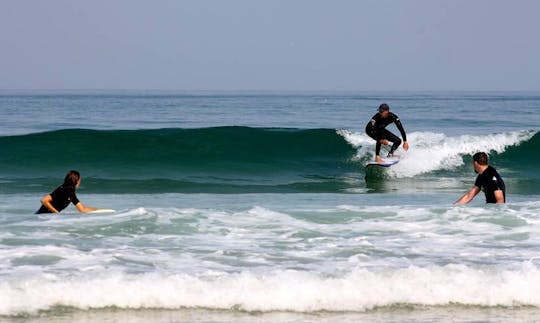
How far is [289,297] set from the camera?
794 cm

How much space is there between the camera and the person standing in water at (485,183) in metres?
12.0

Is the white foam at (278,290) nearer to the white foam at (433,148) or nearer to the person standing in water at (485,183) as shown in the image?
the person standing in water at (485,183)

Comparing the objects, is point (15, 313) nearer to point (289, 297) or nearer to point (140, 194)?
point (289, 297)

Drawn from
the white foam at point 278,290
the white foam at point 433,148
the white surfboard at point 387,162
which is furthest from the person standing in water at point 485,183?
the white foam at point 433,148

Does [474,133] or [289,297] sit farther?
[474,133]

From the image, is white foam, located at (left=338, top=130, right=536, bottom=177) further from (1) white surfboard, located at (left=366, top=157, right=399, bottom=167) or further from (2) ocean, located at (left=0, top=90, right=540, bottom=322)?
(2) ocean, located at (left=0, top=90, right=540, bottom=322)

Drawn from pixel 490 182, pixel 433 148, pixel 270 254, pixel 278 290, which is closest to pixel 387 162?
pixel 433 148

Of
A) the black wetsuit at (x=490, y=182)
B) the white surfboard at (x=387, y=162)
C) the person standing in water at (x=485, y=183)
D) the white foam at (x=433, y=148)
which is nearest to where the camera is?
the person standing in water at (x=485, y=183)

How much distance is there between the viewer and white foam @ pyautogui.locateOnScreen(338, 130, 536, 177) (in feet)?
70.2

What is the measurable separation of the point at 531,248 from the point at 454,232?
44.1 inches

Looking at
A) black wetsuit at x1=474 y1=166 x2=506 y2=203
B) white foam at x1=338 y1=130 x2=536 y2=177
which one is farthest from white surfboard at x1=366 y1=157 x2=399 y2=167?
black wetsuit at x1=474 y1=166 x2=506 y2=203

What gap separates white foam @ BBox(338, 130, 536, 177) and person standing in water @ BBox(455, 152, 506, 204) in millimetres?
7915

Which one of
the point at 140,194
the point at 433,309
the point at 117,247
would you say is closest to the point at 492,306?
the point at 433,309

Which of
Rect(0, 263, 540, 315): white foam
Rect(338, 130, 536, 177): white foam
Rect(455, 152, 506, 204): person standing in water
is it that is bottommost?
Rect(338, 130, 536, 177): white foam
